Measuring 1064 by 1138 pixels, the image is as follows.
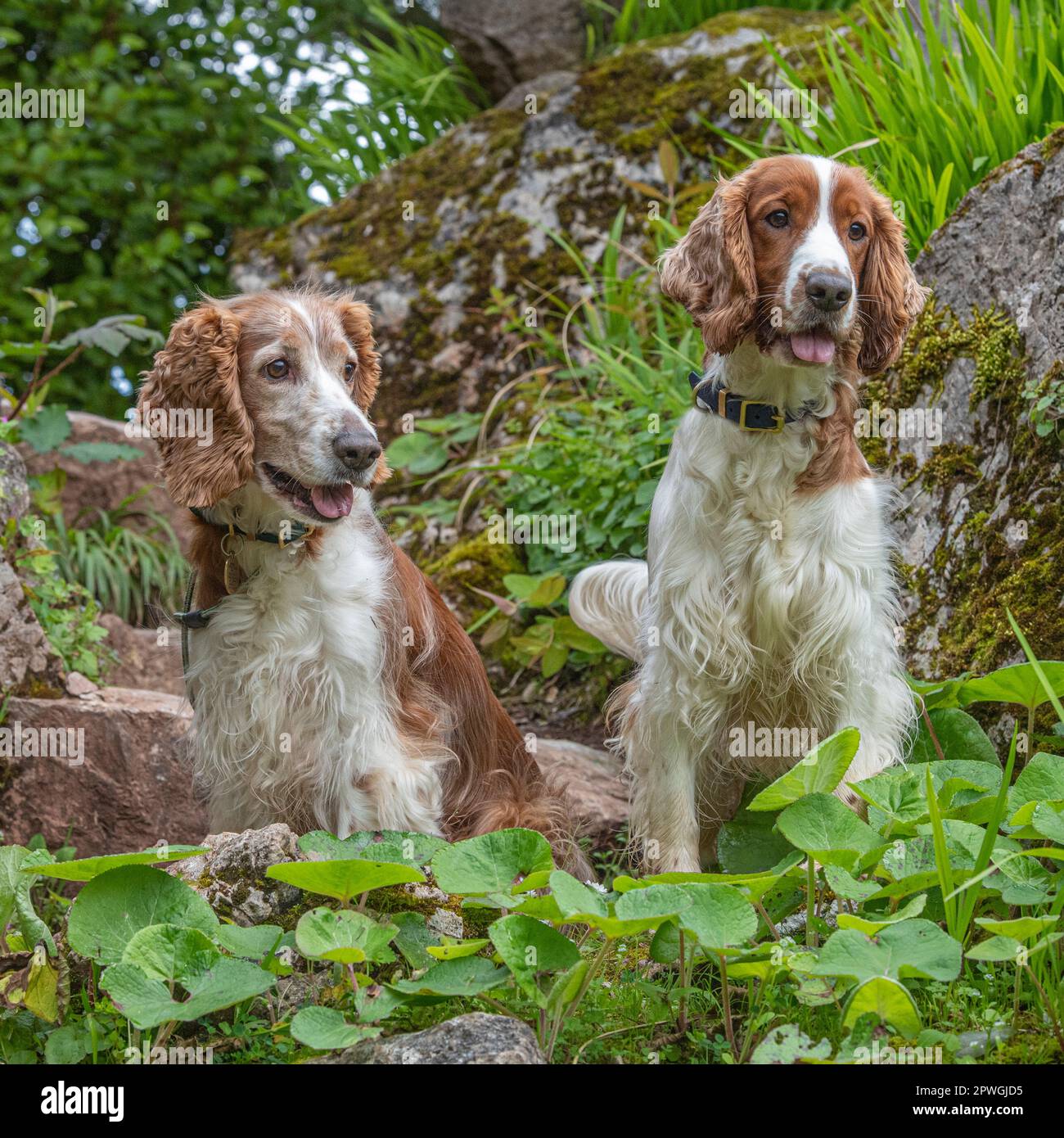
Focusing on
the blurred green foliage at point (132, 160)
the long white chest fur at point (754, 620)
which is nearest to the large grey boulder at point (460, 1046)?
the long white chest fur at point (754, 620)

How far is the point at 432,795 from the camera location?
378 centimetres

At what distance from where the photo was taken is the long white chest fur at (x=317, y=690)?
3666 millimetres

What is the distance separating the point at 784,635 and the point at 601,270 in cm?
362

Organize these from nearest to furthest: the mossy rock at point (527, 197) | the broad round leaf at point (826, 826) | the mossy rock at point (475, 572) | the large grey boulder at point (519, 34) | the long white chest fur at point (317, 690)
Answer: the broad round leaf at point (826, 826) → the long white chest fur at point (317, 690) → the mossy rock at point (475, 572) → the mossy rock at point (527, 197) → the large grey boulder at point (519, 34)

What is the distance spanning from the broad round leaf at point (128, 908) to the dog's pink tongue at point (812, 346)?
1933 millimetres

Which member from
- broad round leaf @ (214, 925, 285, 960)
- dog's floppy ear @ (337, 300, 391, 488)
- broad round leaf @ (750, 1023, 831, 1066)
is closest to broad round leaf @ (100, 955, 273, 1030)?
broad round leaf @ (214, 925, 285, 960)

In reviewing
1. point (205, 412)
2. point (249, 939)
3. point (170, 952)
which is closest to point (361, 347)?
point (205, 412)

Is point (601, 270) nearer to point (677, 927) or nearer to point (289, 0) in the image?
point (289, 0)

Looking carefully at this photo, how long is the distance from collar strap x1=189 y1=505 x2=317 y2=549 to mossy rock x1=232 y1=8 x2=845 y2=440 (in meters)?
3.29

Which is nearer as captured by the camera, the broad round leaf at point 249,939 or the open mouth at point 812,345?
the broad round leaf at point 249,939

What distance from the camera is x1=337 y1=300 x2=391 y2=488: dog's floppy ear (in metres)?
3.87

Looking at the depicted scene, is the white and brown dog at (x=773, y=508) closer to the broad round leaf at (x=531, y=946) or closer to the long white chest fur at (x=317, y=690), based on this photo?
the long white chest fur at (x=317, y=690)

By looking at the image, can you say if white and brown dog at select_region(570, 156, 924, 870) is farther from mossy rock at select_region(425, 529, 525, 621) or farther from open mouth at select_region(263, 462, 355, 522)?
mossy rock at select_region(425, 529, 525, 621)
